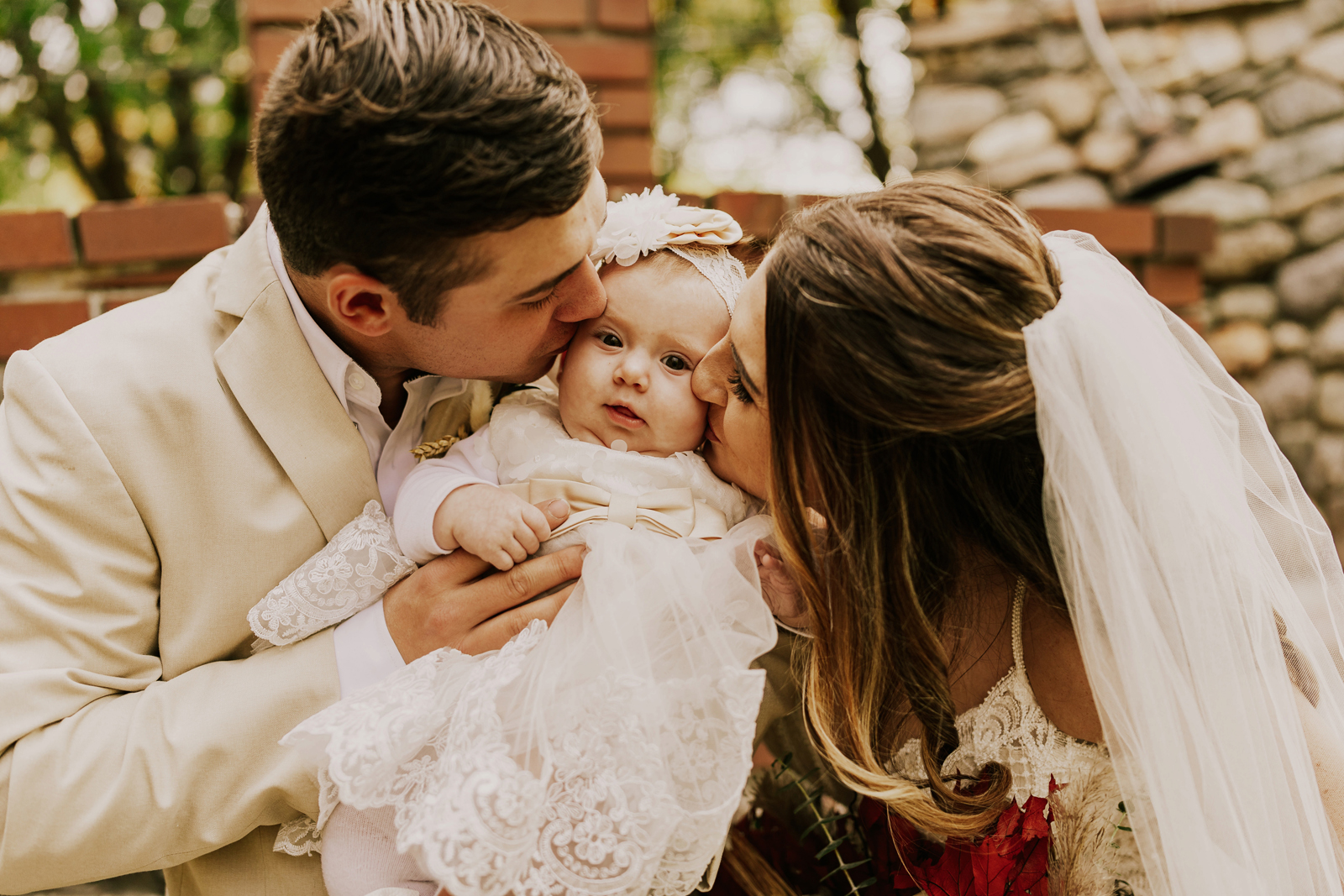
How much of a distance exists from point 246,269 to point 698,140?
5.62m

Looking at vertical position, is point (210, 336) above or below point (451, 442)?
above

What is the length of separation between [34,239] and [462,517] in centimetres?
153

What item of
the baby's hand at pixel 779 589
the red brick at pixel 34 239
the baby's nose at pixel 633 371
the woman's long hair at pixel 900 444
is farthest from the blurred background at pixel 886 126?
the baby's hand at pixel 779 589

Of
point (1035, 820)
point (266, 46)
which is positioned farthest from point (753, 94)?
point (1035, 820)

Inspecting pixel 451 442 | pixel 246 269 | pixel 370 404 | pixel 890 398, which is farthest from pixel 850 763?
pixel 246 269

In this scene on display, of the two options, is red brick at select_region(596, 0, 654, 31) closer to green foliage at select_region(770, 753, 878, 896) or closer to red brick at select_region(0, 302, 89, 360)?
red brick at select_region(0, 302, 89, 360)

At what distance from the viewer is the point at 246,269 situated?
5.87 ft

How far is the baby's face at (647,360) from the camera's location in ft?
6.06

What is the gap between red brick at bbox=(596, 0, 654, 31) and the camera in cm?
281

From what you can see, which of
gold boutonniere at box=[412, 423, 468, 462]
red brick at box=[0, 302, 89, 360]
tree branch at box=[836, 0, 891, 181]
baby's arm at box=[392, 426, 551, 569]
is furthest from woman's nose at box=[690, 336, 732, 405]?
tree branch at box=[836, 0, 891, 181]

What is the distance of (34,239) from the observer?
2342 millimetres

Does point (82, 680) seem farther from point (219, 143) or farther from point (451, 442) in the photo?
point (219, 143)

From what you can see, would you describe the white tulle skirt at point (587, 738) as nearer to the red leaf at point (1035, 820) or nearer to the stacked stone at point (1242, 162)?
the red leaf at point (1035, 820)

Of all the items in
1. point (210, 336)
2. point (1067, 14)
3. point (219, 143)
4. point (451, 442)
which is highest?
point (1067, 14)
